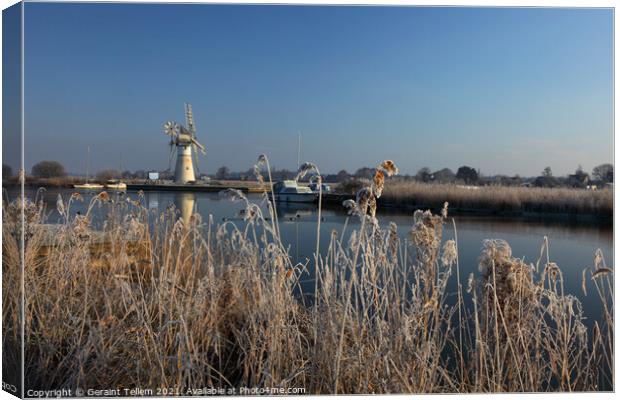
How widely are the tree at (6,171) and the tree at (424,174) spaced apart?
8.21 feet

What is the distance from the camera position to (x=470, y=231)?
160 inches

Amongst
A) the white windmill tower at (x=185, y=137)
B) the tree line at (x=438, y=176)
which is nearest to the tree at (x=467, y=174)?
the tree line at (x=438, y=176)

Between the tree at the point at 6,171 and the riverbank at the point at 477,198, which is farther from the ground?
the tree at the point at 6,171

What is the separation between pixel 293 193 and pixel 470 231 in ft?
4.02

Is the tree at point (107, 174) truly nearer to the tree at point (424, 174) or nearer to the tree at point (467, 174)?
the tree at point (424, 174)

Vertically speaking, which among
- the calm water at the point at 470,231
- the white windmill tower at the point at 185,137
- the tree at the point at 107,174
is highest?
the white windmill tower at the point at 185,137

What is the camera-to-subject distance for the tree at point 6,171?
3432mm

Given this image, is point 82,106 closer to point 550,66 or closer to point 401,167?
point 401,167

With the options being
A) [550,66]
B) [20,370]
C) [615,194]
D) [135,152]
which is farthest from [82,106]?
[615,194]

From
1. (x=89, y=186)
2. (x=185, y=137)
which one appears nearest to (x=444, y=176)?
(x=185, y=137)

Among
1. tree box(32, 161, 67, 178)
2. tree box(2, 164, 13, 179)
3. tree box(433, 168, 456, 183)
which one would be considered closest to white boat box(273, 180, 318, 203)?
tree box(433, 168, 456, 183)

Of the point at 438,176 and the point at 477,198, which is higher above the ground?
the point at 438,176

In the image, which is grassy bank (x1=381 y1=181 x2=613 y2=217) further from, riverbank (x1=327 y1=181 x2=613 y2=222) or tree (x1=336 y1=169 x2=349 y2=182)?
tree (x1=336 y1=169 x2=349 y2=182)

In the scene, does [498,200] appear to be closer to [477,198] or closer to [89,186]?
[477,198]
